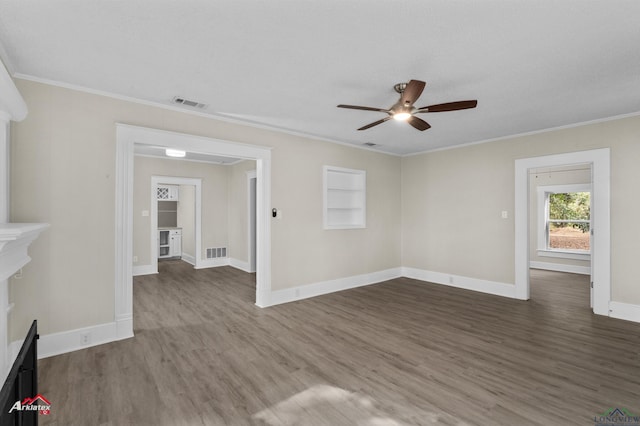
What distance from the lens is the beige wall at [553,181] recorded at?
22.6 feet

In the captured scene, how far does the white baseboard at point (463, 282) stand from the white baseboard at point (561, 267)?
11.1 feet

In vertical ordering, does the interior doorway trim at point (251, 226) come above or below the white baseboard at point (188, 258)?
above

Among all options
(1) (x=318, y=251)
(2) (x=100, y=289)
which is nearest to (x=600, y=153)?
(1) (x=318, y=251)

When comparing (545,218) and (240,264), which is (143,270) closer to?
(240,264)

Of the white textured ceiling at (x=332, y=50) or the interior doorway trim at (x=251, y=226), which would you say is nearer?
the white textured ceiling at (x=332, y=50)

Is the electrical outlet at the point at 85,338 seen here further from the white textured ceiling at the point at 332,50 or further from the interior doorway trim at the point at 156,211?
the interior doorway trim at the point at 156,211

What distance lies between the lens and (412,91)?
255 centimetres

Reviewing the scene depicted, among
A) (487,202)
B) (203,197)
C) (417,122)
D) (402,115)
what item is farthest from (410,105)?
(203,197)

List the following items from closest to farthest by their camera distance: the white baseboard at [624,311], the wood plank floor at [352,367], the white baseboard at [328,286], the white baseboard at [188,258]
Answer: the wood plank floor at [352,367], the white baseboard at [624,311], the white baseboard at [328,286], the white baseboard at [188,258]

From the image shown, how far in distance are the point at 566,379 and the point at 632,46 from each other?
266 centimetres

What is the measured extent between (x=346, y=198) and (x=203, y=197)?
3.63 meters

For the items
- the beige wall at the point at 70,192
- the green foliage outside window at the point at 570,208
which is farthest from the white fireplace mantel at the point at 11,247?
the green foliage outside window at the point at 570,208

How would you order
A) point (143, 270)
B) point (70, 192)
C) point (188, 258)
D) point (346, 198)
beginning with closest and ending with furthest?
point (70, 192) → point (346, 198) → point (143, 270) → point (188, 258)

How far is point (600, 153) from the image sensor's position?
4.12m
